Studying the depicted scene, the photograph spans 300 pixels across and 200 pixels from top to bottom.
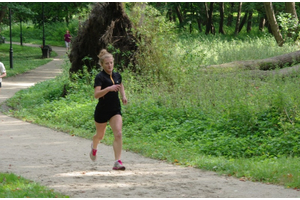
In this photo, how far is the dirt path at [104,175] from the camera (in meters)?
6.11

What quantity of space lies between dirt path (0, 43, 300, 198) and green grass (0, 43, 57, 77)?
17.4 m

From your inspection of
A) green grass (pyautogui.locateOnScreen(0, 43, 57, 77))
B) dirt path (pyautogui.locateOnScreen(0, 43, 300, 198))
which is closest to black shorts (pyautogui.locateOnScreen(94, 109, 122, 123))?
dirt path (pyautogui.locateOnScreen(0, 43, 300, 198))

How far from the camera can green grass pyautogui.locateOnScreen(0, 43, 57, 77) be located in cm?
2851

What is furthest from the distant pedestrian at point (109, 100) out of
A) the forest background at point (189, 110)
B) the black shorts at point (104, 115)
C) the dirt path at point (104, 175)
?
the forest background at point (189, 110)

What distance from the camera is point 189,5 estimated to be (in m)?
41.5

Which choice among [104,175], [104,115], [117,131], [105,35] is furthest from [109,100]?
[105,35]

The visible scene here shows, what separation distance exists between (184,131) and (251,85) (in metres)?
3.11

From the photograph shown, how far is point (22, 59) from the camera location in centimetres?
3550

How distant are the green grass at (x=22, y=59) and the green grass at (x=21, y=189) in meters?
20.3

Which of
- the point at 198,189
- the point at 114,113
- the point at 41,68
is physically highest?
the point at 114,113

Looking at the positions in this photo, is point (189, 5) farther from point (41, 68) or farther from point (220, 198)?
point (220, 198)

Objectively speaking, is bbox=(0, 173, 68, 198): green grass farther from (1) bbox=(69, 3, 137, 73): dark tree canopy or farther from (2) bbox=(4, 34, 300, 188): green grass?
(1) bbox=(69, 3, 137, 73): dark tree canopy

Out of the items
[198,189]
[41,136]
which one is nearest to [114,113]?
[198,189]

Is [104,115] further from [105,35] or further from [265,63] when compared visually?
[265,63]
